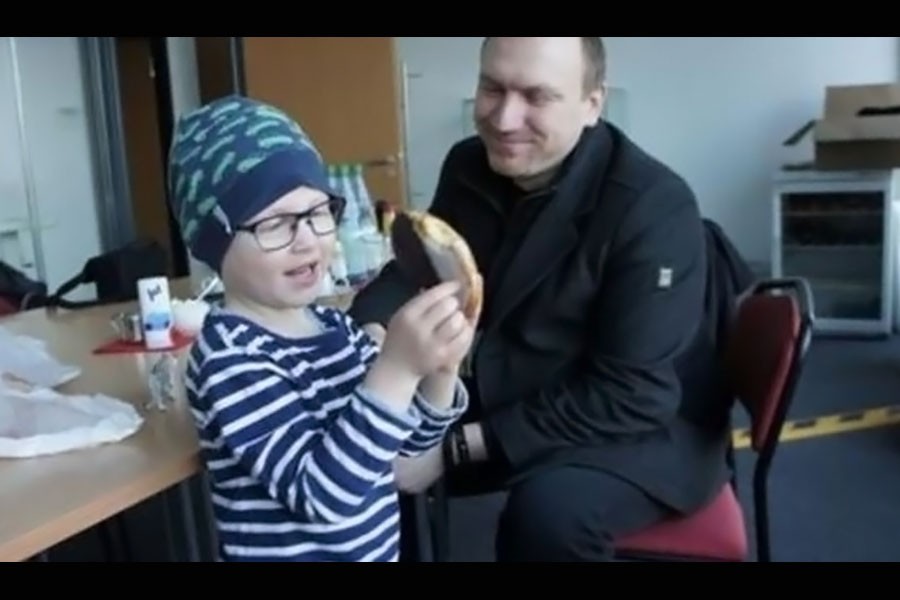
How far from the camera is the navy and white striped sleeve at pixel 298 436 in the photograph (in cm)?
91

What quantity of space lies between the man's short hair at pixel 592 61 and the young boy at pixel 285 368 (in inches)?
19.9

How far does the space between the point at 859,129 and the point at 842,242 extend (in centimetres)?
56

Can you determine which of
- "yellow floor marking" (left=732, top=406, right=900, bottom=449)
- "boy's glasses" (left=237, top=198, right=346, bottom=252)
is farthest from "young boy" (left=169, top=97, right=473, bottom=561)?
"yellow floor marking" (left=732, top=406, right=900, bottom=449)

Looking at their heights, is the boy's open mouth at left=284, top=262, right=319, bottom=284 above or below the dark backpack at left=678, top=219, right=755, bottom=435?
above

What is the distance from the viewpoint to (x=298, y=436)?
946 mm

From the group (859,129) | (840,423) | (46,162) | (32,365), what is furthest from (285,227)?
(46,162)

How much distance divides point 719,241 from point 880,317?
2994 millimetres

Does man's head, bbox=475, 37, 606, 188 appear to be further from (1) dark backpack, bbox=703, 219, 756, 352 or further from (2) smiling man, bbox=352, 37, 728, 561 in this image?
(1) dark backpack, bbox=703, 219, 756, 352

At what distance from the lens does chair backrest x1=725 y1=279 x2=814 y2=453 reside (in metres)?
1.42

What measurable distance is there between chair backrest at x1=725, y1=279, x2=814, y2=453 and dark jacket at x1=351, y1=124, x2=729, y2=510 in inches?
3.5

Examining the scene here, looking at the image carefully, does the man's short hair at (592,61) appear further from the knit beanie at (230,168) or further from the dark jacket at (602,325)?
the knit beanie at (230,168)

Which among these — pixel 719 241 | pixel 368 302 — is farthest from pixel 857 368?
pixel 368 302

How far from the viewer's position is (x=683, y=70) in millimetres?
4926
